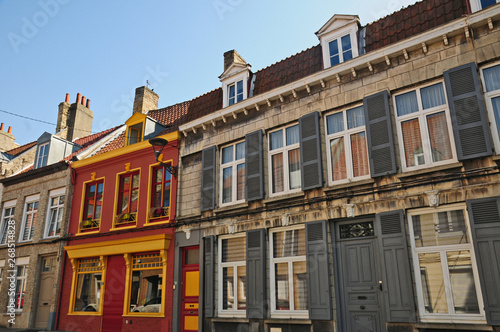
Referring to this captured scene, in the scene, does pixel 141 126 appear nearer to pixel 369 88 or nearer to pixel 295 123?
pixel 295 123

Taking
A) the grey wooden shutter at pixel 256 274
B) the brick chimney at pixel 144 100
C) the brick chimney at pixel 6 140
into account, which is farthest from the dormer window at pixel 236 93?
the brick chimney at pixel 6 140

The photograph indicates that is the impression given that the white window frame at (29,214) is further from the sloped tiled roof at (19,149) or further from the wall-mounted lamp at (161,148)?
the wall-mounted lamp at (161,148)

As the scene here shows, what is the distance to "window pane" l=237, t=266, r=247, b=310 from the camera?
38.3 ft

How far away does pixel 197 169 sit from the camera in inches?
555

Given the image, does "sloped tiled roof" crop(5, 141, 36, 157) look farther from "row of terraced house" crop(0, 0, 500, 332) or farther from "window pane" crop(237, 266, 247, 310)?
"window pane" crop(237, 266, 247, 310)

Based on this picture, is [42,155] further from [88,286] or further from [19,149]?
[88,286]

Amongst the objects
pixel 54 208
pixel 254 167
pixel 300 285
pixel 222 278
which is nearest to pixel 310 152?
pixel 254 167

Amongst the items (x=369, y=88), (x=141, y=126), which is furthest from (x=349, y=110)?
(x=141, y=126)

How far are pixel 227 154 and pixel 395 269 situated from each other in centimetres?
657

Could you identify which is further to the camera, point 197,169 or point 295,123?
point 197,169

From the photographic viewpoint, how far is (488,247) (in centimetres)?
798

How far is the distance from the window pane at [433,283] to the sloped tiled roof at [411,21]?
17.9ft

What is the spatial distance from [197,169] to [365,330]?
751cm

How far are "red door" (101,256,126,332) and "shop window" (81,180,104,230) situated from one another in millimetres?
1935
